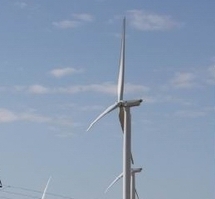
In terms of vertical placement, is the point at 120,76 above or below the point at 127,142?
above

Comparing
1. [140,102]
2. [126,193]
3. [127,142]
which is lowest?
[126,193]

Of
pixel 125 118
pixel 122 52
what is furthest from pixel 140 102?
pixel 122 52

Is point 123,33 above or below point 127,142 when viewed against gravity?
above

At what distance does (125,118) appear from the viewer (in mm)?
81750

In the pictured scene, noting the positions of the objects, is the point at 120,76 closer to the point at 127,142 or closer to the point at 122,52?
the point at 122,52

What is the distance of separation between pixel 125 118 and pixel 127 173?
756 centimetres

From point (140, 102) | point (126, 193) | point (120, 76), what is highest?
point (120, 76)

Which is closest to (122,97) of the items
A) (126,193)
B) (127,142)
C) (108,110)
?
(108,110)

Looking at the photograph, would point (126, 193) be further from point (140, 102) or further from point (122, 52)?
point (122, 52)

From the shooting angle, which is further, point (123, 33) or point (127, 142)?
point (123, 33)

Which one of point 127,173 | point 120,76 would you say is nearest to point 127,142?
point 127,173

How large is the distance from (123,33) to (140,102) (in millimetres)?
10023

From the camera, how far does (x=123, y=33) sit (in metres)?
83.8

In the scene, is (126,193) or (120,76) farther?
(120,76)
